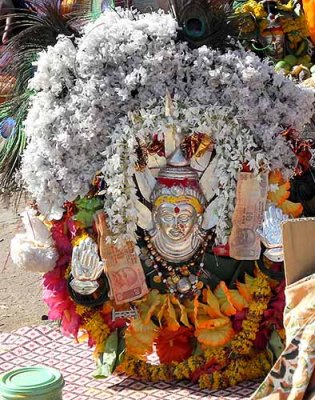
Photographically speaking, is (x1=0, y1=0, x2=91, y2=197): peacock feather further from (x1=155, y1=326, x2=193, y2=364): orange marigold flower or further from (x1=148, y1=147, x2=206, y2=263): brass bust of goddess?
(x1=155, y1=326, x2=193, y2=364): orange marigold flower

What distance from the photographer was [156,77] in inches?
163

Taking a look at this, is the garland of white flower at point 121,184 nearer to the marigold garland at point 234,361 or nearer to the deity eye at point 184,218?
the deity eye at point 184,218

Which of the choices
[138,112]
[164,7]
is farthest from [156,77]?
[164,7]

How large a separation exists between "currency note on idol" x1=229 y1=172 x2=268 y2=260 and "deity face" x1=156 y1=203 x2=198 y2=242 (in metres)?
0.19

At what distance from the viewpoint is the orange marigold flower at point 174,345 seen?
4.32m

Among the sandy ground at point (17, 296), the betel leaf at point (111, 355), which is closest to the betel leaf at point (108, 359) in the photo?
Answer: the betel leaf at point (111, 355)

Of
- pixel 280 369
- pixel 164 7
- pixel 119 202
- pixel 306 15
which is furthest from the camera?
pixel 306 15

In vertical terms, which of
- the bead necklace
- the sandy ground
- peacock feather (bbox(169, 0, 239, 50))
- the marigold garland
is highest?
peacock feather (bbox(169, 0, 239, 50))

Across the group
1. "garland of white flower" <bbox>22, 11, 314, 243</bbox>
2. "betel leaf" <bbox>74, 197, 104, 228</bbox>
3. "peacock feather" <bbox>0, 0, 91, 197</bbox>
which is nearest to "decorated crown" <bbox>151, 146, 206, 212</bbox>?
"garland of white flower" <bbox>22, 11, 314, 243</bbox>

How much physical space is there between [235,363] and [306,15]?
3005mm

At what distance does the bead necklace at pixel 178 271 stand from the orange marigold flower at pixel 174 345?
17cm

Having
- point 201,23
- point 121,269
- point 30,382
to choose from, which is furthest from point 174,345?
point 201,23

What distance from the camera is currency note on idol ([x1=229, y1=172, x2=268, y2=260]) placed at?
4195mm

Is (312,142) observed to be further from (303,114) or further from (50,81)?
(50,81)
